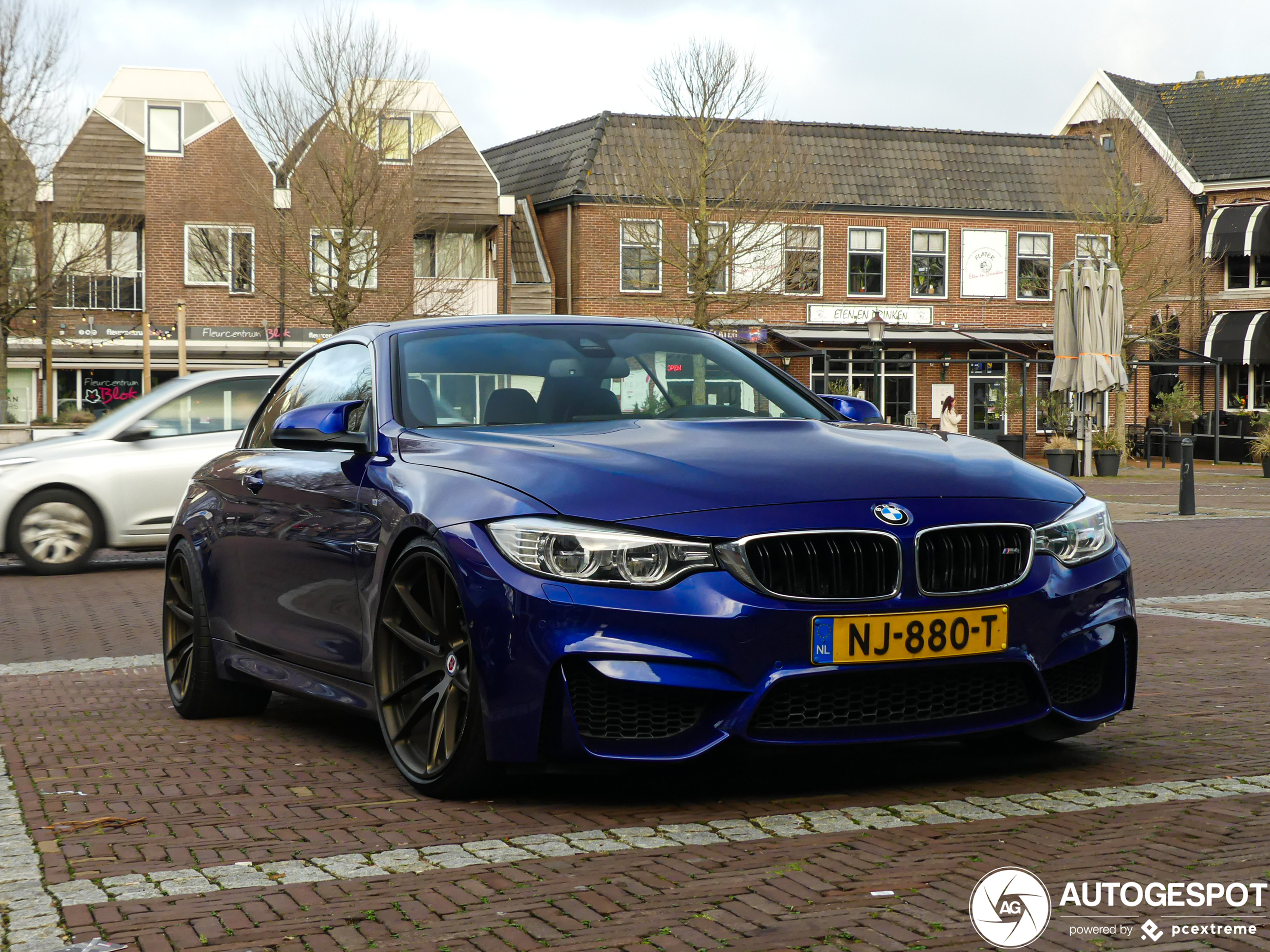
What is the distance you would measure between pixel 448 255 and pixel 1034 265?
669 inches

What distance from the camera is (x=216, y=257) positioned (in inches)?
1563

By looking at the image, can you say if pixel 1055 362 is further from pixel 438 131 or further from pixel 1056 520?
pixel 1056 520

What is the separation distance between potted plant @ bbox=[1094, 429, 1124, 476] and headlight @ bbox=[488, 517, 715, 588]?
2656cm

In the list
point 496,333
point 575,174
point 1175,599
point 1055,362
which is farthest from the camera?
point 575,174

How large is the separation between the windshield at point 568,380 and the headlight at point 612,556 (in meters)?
1.10

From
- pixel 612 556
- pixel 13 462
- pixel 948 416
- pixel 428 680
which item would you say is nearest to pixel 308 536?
pixel 428 680

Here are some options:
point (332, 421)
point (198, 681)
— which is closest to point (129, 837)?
point (332, 421)

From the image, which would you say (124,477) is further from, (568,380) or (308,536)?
(568,380)

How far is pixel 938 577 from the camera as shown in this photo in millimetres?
4301

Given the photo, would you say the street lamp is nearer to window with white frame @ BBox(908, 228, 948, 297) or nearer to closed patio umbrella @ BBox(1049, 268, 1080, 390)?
closed patio umbrella @ BBox(1049, 268, 1080, 390)

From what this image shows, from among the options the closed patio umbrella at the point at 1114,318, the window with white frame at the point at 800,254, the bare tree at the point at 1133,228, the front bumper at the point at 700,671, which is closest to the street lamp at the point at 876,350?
the closed patio umbrella at the point at 1114,318

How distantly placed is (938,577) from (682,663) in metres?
0.74

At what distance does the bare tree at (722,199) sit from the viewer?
118 ft

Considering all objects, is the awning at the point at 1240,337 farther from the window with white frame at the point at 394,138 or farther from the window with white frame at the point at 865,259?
the window with white frame at the point at 394,138
